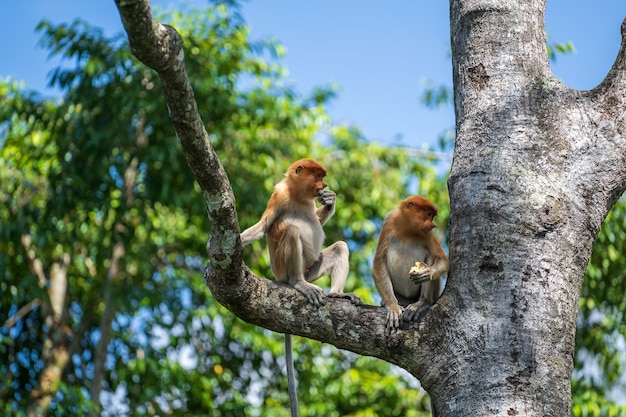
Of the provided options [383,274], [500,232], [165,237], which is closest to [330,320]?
[500,232]

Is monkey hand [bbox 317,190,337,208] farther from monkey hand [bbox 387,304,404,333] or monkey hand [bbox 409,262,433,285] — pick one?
monkey hand [bbox 387,304,404,333]

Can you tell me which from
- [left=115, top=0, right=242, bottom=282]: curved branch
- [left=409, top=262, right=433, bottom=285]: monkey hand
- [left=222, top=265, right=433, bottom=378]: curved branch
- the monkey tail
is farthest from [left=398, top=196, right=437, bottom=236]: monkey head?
[left=115, top=0, right=242, bottom=282]: curved branch

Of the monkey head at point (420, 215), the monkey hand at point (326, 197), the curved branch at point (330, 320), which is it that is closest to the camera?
the curved branch at point (330, 320)

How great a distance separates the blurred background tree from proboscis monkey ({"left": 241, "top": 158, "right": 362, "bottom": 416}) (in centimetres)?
297

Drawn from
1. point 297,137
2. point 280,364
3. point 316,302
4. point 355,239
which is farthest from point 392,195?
point 316,302

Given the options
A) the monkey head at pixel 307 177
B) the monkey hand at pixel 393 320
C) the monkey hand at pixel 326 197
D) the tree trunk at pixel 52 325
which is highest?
the tree trunk at pixel 52 325

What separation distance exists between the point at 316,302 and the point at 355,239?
6238mm

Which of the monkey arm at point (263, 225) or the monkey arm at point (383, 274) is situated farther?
the monkey arm at point (263, 225)

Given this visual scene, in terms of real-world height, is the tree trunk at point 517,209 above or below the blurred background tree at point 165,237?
below

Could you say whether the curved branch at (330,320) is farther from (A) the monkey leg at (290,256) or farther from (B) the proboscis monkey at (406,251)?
(A) the monkey leg at (290,256)

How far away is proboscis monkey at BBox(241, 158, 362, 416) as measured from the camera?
14.4 ft

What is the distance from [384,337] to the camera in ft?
9.75

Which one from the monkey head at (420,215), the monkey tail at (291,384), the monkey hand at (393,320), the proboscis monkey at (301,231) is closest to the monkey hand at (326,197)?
the proboscis monkey at (301,231)

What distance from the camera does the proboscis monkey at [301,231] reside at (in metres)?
4.40
